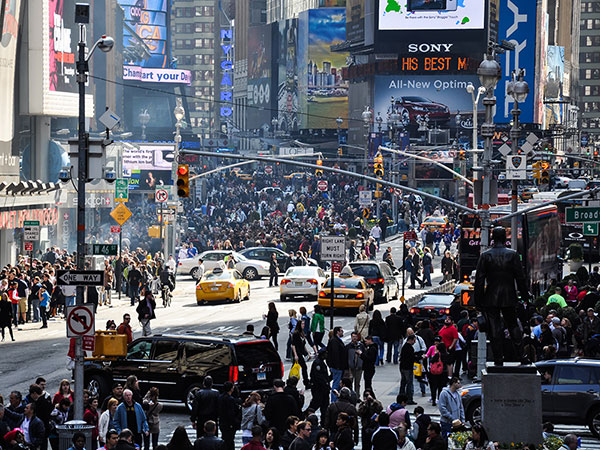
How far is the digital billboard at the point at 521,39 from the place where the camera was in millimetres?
140375

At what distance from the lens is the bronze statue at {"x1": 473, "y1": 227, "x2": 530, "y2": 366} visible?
1748cm

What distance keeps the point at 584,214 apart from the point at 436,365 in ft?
44.7

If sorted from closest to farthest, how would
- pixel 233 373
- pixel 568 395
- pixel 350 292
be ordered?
pixel 568 395, pixel 233 373, pixel 350 292

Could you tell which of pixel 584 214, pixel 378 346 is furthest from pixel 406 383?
pixel 584 214

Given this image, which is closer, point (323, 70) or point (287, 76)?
point (323, 70)

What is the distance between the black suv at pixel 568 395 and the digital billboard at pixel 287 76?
5786 inches

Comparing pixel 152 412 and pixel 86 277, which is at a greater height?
pixel 86 277

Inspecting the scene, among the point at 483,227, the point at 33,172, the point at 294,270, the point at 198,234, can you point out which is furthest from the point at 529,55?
the point at 483,227

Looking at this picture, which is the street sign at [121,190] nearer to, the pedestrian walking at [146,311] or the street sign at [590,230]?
the street sign at [590,230]

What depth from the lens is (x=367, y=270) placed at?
45.8 m

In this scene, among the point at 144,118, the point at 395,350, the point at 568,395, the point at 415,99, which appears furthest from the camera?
the point at 144,118

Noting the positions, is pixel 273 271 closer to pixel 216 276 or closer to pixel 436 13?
pixel 216 276

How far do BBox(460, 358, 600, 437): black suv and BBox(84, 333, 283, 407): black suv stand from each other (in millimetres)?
4034

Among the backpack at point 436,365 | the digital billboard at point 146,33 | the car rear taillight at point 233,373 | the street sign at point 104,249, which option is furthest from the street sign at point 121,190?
the digital billboard at point 146,33
